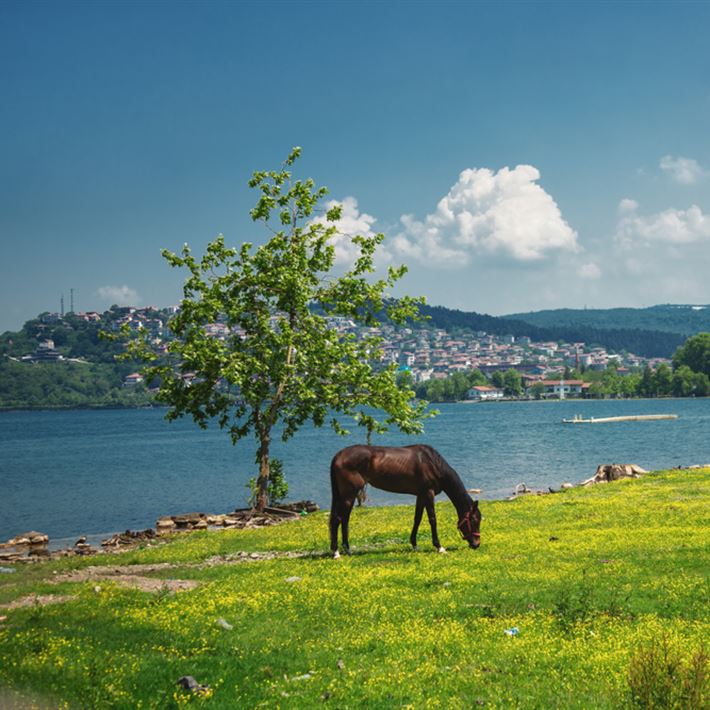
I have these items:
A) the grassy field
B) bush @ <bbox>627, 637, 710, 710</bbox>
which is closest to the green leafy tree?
the grassy field

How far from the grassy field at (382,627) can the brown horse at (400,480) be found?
801 millimetres

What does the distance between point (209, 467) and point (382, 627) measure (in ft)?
261

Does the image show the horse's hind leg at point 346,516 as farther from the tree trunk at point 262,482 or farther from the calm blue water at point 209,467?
the calm blue water at point 209,467

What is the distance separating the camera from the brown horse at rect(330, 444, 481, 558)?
21.8 meters

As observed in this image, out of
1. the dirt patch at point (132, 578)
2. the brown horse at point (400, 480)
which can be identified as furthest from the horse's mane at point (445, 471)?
the dirt patch at point (132, 578)

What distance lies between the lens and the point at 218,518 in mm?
36281

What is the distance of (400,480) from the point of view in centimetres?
2222

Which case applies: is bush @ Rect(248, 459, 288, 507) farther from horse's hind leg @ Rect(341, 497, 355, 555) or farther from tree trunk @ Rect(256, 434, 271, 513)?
horse's hind leg @ Rect(341, 497, 355, 555)

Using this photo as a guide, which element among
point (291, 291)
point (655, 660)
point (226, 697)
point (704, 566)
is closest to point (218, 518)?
point (291, 291)

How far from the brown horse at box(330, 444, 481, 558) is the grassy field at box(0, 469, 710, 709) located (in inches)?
31.5

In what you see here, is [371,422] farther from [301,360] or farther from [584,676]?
[584,676]

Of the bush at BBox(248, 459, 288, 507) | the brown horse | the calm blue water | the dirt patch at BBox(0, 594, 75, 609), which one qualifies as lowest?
the calm blue water

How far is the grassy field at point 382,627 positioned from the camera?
33.7 feet

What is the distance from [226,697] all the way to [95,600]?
658cm
